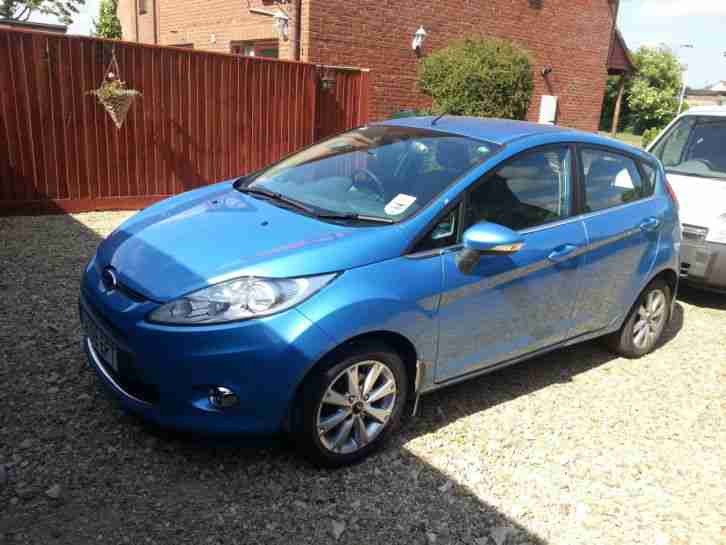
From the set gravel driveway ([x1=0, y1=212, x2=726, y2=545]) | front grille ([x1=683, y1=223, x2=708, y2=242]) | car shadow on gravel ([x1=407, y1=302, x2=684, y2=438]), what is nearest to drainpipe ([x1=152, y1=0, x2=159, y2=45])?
gravel driveway ([x1=0, y1=212, x2=726, y2=545])

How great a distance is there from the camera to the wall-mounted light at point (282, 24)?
39.1 ft

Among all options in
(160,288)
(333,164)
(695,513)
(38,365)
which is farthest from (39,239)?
(695,513)

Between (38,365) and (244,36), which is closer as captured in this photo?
(38,365)

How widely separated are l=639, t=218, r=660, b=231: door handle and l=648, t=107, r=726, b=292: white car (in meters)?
1.80

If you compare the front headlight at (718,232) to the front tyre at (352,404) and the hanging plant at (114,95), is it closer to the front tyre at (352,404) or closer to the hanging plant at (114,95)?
the front tyre at (352,404)

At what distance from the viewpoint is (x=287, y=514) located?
287cm

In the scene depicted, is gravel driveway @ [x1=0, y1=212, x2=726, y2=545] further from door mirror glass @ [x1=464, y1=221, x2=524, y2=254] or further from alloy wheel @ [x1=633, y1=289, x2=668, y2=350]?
door mirror glass @ [x1=464, y1=221, x2=524, y2=254]

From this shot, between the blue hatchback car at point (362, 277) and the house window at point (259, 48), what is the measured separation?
9.66 metres

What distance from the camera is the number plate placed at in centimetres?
305

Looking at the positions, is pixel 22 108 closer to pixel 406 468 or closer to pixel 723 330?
pixel 406 468

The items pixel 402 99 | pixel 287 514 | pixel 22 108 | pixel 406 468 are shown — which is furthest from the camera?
pixel 402 99

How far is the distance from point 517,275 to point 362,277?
1.07 meters

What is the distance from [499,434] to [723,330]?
3.32m

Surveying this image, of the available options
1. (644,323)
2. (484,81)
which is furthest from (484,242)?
(484,81)
